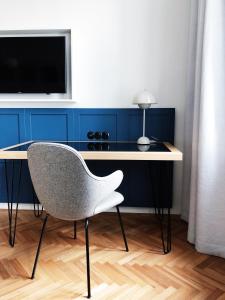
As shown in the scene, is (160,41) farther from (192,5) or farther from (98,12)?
(98,12)

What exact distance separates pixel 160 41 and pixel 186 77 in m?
0.43

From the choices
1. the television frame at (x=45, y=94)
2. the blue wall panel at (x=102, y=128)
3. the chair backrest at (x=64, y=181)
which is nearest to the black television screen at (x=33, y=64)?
the television frame at (x=45, y=94)

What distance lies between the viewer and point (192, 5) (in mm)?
2230

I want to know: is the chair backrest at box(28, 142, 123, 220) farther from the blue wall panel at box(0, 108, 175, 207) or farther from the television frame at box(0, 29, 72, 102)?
the television frame at box(0, 29, 72, 102)

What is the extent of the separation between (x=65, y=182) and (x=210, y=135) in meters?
1.06

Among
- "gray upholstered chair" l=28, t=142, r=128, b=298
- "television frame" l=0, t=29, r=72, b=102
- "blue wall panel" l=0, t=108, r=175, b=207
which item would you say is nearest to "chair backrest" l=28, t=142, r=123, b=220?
"gray upholstered chair" l=28, t=142, r=128, b=298

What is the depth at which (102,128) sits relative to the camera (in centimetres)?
257

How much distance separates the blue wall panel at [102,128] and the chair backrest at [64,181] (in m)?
1.08

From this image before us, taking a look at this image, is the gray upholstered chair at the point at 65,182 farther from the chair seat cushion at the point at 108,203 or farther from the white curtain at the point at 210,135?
the white curtain at the point at 210,135

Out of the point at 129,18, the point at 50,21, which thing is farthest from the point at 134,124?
the point at 50,21

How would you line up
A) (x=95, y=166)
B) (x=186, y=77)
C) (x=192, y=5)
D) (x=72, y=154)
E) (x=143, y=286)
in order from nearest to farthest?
(x=72, y=154), (x=143, y=286), (x=192, y=5), (x=186, y=77), (x=95, y=166)

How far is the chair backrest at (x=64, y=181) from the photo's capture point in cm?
138

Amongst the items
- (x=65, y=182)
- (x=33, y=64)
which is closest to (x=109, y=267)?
(x=65, y=182)

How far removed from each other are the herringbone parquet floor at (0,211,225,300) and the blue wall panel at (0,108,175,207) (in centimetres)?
45
